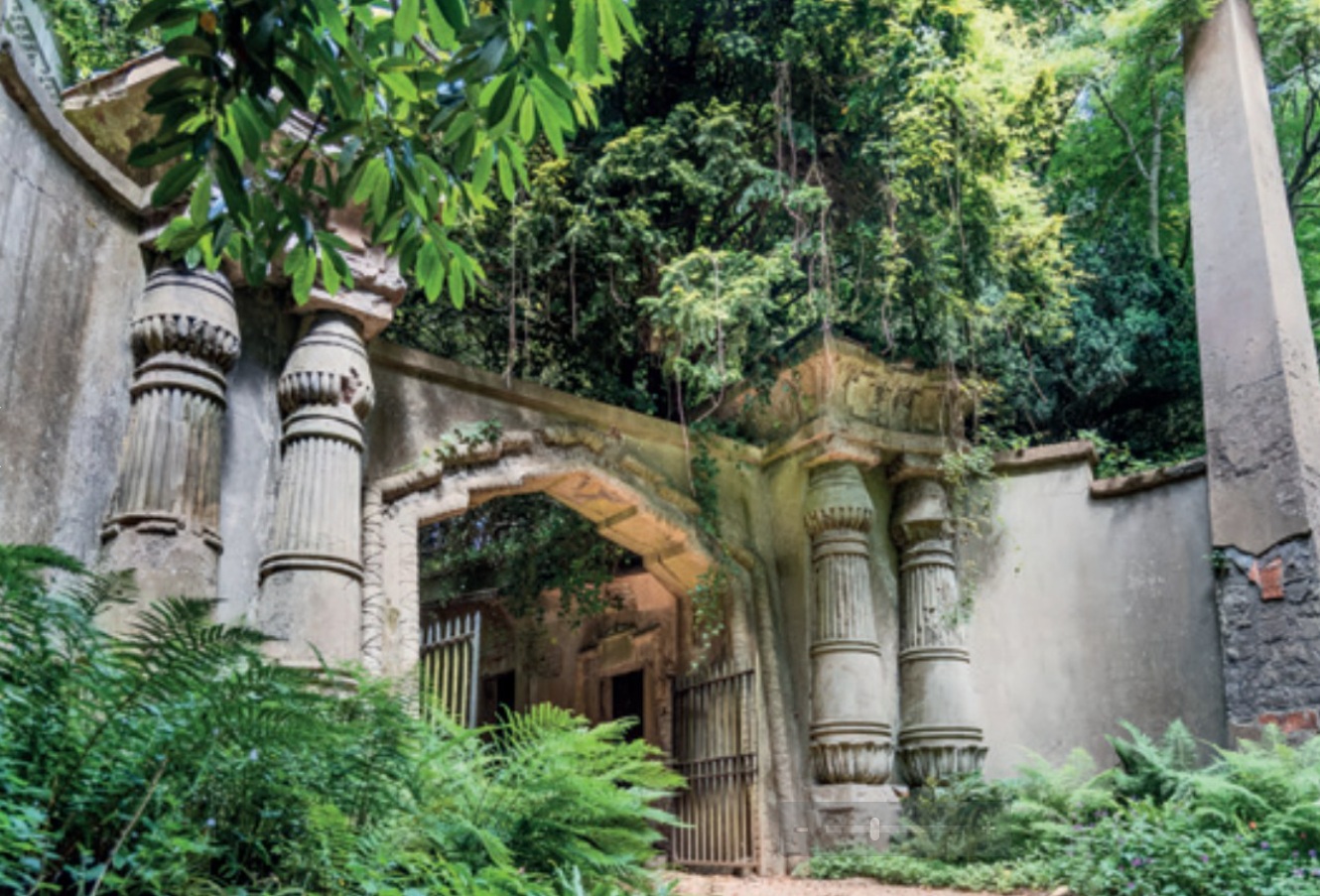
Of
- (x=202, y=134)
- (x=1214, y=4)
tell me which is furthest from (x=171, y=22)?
(x=1214, y=4)

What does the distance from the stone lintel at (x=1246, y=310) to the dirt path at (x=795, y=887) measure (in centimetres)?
312

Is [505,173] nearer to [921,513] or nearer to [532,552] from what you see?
[921,513]

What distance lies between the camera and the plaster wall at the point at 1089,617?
7629mm

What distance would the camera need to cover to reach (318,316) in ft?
19.7

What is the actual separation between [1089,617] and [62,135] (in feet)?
23.8

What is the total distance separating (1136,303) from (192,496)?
9.13 m

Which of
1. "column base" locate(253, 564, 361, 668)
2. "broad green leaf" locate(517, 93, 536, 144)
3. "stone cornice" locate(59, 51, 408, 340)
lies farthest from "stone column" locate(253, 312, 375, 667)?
"broad green leaf" locate(517, 93, 536, 144)

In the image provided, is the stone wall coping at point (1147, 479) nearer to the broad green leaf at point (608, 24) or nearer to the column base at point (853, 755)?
the column base at point (853, 755)

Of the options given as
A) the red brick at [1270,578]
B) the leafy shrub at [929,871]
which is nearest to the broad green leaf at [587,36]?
the leafy shrub at [929,871]

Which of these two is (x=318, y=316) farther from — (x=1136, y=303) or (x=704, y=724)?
(x=1136, y=303)

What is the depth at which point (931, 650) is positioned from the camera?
8.21 m

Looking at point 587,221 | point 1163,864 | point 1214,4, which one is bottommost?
point 1163,864

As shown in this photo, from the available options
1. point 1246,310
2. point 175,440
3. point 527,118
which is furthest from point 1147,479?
point 527,118

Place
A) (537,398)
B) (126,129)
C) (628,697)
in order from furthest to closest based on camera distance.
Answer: (628,697)
(537,398)
(126,129)
